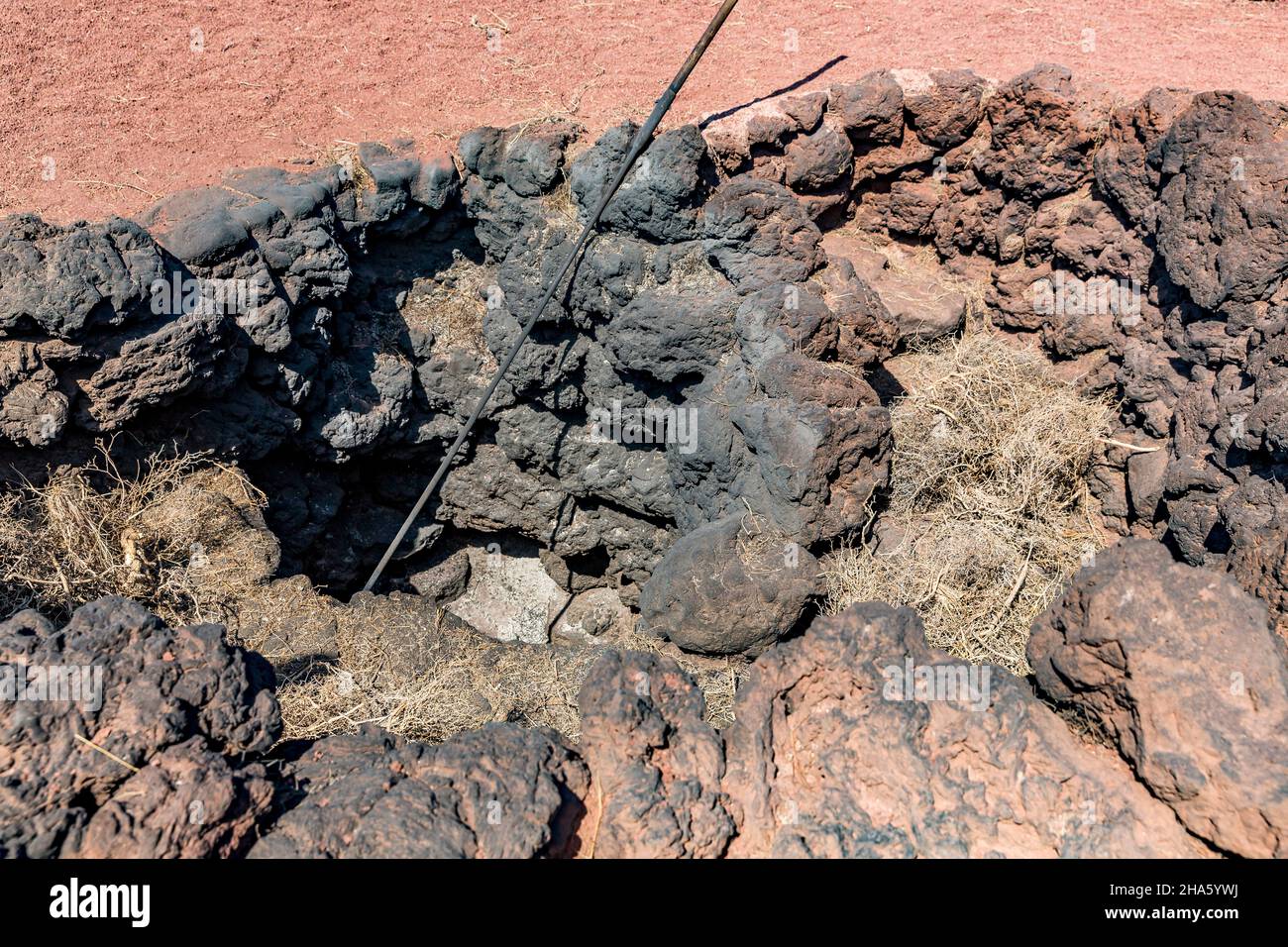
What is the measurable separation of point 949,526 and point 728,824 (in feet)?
11.1

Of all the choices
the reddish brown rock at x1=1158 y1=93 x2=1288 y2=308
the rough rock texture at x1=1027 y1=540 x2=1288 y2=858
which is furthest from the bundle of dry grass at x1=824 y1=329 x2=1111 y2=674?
the rough rock texture at x1=1027 y1=540 x2=1288 y2=858

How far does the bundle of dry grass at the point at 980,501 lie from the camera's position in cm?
618

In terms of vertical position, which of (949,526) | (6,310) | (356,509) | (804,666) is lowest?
(356,509)

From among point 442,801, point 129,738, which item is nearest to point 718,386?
point 442,801

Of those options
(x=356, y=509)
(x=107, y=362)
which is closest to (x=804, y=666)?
(x=107, y=362)

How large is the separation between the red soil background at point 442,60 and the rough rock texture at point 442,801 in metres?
4.77

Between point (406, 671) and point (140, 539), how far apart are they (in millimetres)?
1859

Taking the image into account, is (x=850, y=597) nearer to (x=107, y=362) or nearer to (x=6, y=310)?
(x=107, y=362)

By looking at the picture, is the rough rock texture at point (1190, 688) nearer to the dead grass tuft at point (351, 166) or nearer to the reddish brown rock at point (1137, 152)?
the reddish brown rock at point (1137, 152)

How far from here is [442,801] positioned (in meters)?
3.62

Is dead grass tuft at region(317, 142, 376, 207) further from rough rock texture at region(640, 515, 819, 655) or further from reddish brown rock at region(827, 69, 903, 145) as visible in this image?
rough rock texture at region(640, 515, 819, 655)

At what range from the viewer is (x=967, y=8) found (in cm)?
825

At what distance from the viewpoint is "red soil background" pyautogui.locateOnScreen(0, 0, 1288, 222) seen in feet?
23.2

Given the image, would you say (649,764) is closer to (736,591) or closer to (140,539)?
(736,591)
